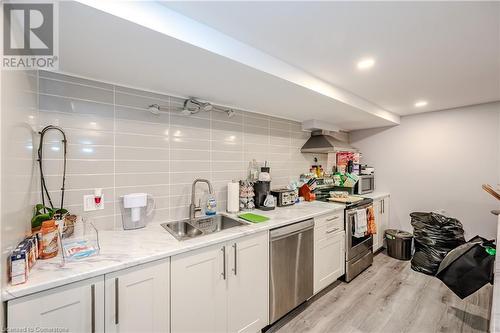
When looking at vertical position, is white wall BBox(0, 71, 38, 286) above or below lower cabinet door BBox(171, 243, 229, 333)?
above

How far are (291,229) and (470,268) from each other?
142 cm

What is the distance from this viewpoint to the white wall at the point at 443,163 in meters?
2.50

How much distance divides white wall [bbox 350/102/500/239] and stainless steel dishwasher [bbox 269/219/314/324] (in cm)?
213

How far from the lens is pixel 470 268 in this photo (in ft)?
5.44

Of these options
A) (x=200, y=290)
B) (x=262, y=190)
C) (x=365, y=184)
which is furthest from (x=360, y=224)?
(x=200, y=290)

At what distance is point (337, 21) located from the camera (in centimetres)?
108

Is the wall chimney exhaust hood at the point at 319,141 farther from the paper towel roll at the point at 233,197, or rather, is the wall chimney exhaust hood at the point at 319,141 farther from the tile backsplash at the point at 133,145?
the paper towel roll at the point at 233,197

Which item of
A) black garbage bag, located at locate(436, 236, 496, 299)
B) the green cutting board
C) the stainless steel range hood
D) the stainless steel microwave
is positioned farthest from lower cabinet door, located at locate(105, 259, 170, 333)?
the stainless steel microwave

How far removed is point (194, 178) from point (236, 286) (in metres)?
0.98

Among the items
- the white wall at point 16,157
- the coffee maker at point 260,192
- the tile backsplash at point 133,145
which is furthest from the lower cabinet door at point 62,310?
the coffee maker at point 260,192

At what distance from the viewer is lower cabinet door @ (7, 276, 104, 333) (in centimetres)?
85

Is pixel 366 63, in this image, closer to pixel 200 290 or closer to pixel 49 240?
pixel 200 290

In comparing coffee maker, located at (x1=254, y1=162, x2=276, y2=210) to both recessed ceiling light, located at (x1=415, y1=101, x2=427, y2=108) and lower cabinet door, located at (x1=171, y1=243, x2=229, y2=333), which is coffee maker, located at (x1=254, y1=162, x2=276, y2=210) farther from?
recessed ceiling light, located at (x1=415, y1=101, x2=427, y2=108)

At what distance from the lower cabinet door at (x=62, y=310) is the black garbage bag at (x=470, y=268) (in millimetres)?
2486
